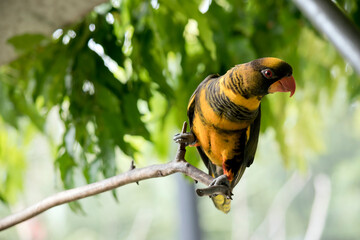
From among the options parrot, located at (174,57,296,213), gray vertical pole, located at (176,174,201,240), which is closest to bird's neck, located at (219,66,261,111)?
parrot, located at (174,57,296,213)

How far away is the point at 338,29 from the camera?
25 centimetres

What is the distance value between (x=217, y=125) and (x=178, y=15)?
33 cm

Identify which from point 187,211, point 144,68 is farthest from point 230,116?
point 187,211

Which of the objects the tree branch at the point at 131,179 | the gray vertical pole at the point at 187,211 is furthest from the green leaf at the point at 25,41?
the gray vertical pole at the point at 187,211

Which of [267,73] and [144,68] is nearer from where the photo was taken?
[267,73]

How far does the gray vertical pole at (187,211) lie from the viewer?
4.76 ft

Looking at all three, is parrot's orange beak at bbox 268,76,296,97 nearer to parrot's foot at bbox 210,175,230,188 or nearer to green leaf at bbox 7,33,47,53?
parrot's foot at bbox 210,175,230,188

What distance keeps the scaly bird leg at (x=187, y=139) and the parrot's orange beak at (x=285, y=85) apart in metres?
0.08

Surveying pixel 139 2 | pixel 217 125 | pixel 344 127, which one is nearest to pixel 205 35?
pixel 217 125

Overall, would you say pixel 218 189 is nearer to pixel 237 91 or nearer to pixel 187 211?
pixel 237 91

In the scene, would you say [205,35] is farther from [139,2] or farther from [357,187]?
[357,187]

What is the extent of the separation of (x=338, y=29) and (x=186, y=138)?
13 cm

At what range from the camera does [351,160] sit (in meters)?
1.90

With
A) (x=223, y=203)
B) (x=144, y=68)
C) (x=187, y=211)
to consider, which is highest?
(x=144, y=68)
